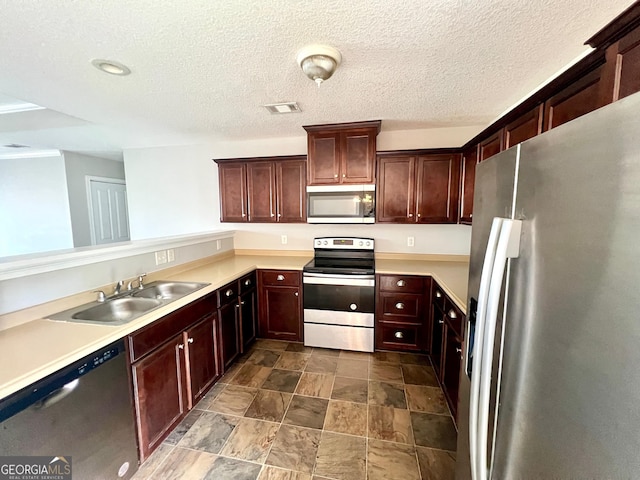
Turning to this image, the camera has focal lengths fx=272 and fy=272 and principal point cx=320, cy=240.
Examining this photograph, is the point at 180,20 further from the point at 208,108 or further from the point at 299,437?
the point at 299,437

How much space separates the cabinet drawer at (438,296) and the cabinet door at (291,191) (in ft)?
5.05

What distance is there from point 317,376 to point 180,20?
8.74ft

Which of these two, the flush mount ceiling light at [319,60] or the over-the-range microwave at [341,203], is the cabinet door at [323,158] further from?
the flush mount ceiling light at [319,60]

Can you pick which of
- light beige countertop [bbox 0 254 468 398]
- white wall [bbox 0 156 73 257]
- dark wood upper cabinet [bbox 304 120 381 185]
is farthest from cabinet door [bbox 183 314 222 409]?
white wall [bbox 0 156 73 257]

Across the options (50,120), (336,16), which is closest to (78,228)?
(50,120)

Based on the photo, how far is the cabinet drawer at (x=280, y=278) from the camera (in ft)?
9.63

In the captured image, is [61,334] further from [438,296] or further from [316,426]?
[438,296]

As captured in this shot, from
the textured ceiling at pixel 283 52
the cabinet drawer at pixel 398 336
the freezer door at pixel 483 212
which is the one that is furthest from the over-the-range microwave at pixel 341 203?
the freezer door at pixel 483 212

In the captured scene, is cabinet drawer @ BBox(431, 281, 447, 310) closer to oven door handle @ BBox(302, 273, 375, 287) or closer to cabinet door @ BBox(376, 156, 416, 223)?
oven door handle @ BBox(302, 273, 375, 287)

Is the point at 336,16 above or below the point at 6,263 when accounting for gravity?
above

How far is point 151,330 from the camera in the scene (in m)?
1.61

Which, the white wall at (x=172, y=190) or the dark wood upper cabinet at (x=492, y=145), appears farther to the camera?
the white wall at (x=172, y=190)

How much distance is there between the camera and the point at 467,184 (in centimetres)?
266

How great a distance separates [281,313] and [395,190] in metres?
1.84
